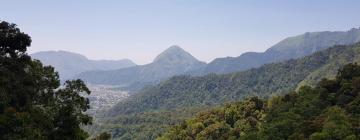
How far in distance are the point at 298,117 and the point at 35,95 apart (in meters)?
34.8

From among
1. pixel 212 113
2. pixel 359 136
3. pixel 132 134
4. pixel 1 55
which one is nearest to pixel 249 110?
pixel 212 113

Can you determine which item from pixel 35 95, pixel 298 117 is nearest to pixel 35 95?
pixel 35 95

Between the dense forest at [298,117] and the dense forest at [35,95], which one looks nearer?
the dense forest at [35,95]

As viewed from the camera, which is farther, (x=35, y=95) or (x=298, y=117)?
(x=298, y=117)

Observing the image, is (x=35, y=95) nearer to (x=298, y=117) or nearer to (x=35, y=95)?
(x=35, y=95)

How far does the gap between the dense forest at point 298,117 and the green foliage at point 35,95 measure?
2305cm

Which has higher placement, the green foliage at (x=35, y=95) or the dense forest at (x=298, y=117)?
the green foliage at (x=35, y=95)

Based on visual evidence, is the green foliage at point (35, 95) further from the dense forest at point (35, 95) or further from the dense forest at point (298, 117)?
the dense forest at point (298, 117)

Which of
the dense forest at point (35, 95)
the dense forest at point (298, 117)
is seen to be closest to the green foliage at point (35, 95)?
the dense forest at point (35, 95)

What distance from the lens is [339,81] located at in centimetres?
6494

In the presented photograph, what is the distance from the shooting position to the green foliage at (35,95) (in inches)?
1001

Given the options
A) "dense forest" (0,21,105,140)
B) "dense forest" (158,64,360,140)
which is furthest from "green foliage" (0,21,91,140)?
"dense forest" (158,64,360,140)

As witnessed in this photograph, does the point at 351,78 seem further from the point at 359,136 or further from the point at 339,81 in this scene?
the point at 359,136

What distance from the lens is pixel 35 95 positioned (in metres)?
28.4
